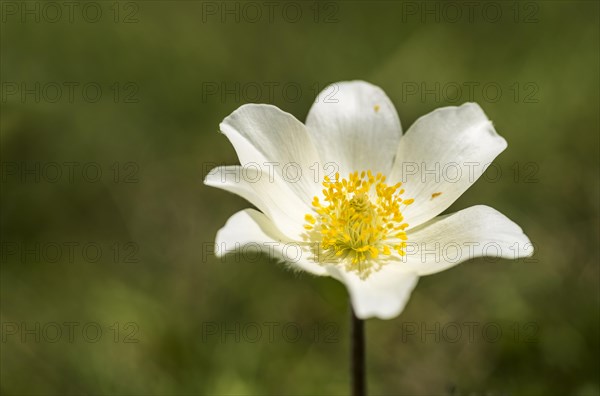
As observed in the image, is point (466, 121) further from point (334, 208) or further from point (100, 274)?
point (100, 274)

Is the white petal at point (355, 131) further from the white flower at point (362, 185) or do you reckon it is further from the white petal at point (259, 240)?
the white petal at point (259, 240)

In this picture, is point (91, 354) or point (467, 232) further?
point (91, 354)

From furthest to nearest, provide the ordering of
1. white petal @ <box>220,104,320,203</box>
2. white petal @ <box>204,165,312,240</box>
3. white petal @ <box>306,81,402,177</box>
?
white petal @ <box>306,81,402,177</box>, white petal @ <box>220,104,320,203</box>, white petal @ <box>204,165,312,240</box>

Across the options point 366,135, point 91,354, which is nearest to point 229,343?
point 91,354

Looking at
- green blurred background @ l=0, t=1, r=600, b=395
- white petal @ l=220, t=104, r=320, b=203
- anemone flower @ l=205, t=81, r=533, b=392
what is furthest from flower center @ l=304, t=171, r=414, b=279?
green blurred background @ l=0, t=1, r=600, b=395

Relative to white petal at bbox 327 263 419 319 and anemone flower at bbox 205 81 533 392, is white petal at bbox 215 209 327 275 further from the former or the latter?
white petal at bbox 327 263 419 319

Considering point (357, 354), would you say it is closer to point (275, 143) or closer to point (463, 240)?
point (463, 240)

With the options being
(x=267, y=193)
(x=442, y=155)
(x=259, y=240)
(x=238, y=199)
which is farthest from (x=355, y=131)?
(x=238, y=199)
